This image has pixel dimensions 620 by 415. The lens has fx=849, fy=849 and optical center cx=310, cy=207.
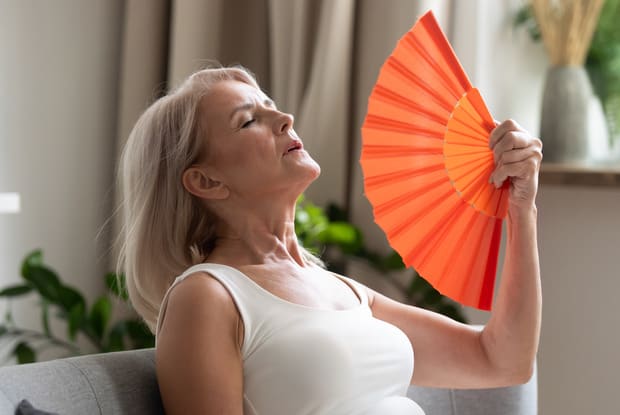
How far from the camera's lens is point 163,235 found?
1330mm

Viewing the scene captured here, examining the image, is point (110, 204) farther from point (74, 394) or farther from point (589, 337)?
point (74, 394)

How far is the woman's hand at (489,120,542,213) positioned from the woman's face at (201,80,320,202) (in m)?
0.28

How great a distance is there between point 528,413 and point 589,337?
79 cm

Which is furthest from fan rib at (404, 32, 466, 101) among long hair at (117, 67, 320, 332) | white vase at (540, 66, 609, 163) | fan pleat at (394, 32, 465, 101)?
white vase at (540, 66, 609, 163)

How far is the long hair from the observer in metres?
1.32

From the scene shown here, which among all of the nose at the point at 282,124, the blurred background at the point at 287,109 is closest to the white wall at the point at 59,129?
the blurred background at the point at 287,109

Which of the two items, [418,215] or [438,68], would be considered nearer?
[438,68]

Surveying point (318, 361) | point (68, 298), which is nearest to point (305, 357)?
point (318, 361)

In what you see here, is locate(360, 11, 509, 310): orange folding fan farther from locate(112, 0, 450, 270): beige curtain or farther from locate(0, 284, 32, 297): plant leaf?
locate(0, 284, 32, 297): plant leaf

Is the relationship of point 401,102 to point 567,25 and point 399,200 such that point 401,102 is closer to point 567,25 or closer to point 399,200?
point 399,200

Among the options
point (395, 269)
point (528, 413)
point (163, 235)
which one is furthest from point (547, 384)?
point (163, 235)

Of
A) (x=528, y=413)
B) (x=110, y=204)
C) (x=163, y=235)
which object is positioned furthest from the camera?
(x=110, y=204)

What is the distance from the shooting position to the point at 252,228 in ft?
4.46

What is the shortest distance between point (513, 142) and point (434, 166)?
0.49ft
